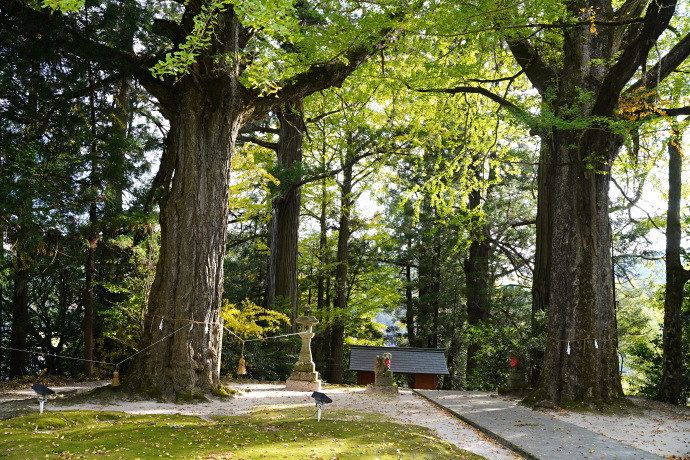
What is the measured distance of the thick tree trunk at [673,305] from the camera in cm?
1148

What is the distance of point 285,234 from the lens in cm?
1575

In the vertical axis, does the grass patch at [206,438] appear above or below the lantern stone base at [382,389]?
above

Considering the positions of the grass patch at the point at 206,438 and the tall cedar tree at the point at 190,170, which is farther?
the tall cedar tree at the point at 190,170

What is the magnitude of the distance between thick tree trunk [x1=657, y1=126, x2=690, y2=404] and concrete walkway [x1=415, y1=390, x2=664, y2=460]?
4086 millimetres

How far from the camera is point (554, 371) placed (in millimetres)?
9836

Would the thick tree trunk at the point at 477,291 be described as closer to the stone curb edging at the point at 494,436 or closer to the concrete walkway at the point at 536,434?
the concrete walkway at the point at 536,434

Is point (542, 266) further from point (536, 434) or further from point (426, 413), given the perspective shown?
point (536, 434)

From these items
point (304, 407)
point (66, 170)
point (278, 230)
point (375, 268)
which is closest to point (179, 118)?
point (66, 170)

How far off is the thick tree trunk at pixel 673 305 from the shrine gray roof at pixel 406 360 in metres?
5.90

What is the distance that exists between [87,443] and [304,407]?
4.36 meters

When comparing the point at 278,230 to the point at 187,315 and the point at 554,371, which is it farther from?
the point at 554,371

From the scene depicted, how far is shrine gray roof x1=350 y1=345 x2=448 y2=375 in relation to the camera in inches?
613

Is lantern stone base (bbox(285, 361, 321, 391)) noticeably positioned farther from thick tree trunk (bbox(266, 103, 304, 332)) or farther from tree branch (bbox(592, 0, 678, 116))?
tree branch (bbox(592, 0, 678, 116))

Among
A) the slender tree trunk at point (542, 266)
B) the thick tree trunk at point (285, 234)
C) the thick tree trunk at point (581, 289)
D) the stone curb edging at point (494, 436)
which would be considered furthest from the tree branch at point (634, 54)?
the thick tree trunk at point (285, 234)
